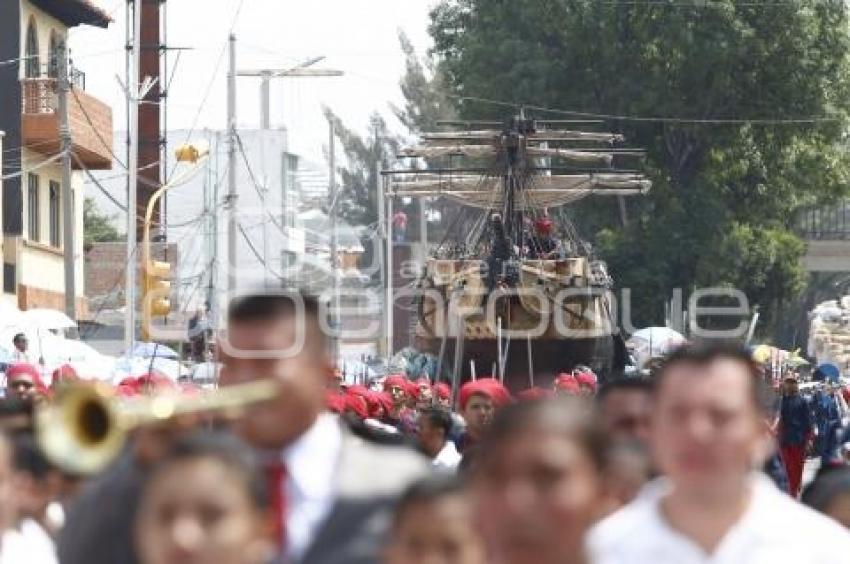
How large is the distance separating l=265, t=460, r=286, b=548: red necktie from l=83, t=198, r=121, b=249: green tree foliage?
87.0m

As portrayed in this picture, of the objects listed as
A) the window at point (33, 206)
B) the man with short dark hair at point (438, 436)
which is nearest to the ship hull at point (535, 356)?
the window at point (33, 206)

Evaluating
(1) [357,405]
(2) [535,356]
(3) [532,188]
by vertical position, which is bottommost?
(2) [535,356]

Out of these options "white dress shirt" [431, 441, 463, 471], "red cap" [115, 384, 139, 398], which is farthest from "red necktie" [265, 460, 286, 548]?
"white dress shirt" [431, 441, 463, 471]

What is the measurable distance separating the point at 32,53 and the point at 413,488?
47211mm

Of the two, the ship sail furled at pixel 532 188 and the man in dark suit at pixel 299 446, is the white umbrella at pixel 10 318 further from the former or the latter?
the man in dark suit at pixel 299 446

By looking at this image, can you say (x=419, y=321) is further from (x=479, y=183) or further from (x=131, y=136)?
(x=131, y=136)

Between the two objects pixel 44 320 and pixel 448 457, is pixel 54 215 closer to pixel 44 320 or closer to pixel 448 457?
pixel 44 320

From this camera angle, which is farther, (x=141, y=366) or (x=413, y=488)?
(x=141, y=366)

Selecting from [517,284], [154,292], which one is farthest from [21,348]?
[517,284]

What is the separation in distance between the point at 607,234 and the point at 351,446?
5674cm

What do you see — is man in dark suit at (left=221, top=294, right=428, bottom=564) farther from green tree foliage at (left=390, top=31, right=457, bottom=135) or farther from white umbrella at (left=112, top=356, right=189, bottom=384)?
green tree foliage at (left=390, top=31, right=457, bottom=135)

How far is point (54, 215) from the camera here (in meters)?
54.5

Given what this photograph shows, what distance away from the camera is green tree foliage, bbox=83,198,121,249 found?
9540cm

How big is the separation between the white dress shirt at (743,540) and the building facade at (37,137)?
42.7m
